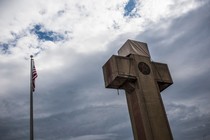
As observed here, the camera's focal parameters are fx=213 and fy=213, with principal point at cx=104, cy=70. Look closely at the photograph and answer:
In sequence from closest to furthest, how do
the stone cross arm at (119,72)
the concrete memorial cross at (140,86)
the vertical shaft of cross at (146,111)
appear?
the vertical shaft of cross at (146,111)
the concrete memorial cross at (140,86)
the stone cross arm at (119,72)

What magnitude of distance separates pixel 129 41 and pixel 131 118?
4.49 m

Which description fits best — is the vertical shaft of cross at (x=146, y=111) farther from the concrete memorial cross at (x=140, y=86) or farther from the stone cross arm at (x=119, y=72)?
the stone cross arm at (x=119, y=72)

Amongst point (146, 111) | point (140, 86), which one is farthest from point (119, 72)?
point (146, 111)

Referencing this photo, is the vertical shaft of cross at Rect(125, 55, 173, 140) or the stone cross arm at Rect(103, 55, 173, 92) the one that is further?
the stone cross arm at Rect(103, 55, 173, 92)

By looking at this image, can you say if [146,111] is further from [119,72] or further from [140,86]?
[119,72]

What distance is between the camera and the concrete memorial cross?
10415mm

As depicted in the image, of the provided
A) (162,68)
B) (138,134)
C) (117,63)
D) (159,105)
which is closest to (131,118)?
(138,134)

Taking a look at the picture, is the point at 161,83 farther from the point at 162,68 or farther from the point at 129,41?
the point at 129,41

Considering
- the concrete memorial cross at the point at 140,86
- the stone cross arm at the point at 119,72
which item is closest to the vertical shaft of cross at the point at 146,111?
the concrete memorial cross at the point at 140,86

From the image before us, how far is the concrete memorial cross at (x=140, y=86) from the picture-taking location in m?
10.4

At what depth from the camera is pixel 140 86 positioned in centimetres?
1119

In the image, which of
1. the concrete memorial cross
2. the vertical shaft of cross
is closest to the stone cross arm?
the concrete memorial cross

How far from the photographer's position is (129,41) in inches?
499

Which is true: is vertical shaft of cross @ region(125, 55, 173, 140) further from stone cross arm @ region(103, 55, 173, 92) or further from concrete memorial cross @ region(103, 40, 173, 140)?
stone cross arm @ region(103, 55, 173, 92)
